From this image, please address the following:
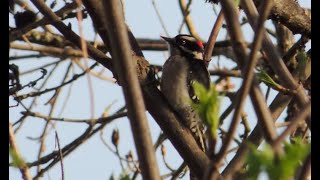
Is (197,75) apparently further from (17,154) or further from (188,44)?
(17,154)

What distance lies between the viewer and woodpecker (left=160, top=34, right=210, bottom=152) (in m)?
5.33

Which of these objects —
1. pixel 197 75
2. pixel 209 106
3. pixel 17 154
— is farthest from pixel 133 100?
pixel 197 75

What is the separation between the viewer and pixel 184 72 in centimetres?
577

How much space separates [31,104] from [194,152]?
2.17 metres

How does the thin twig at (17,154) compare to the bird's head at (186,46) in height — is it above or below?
below

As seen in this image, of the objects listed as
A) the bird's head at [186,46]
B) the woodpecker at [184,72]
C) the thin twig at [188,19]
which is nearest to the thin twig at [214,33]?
the woodpecker at [184,72]

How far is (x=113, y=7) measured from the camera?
2.00 metres

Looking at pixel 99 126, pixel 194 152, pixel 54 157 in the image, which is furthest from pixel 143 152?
pixel 99 126

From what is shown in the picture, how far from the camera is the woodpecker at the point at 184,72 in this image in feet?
17.5

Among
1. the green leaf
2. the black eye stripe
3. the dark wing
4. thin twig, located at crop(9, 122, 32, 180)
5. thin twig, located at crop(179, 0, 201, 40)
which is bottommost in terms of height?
the green leaf

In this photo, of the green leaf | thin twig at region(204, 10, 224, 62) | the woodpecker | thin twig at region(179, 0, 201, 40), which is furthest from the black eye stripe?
the green leaf

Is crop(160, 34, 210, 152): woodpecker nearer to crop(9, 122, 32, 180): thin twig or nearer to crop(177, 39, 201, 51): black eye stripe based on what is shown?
crop(177, 39, 201, 51): black eye stripe

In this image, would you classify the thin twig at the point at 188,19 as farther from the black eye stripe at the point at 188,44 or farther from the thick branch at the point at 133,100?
the thick branch at the point at 133,100
